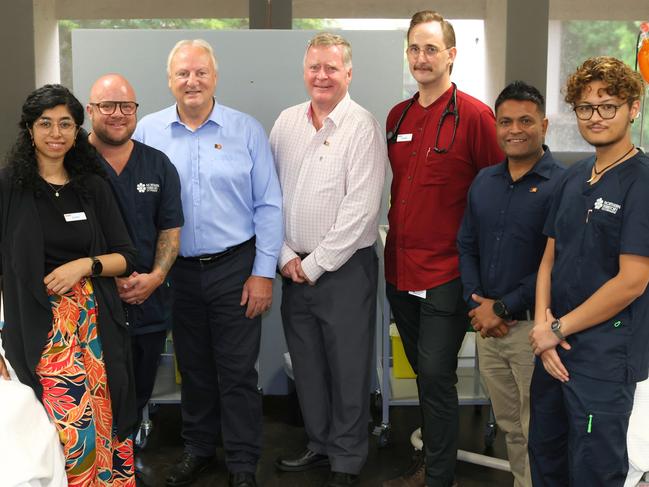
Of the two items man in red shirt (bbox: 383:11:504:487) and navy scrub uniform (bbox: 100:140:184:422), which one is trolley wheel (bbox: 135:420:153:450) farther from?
man in red shirt (bbox: 383:11:504:487)

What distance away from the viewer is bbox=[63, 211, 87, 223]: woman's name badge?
2.39m

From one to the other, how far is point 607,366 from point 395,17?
5.48 m

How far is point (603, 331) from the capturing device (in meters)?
2.17

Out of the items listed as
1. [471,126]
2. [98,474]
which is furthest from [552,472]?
[98,474]

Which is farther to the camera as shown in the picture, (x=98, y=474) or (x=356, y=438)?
Answer: (x=356, y=438)

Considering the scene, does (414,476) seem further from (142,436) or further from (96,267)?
(96,267)

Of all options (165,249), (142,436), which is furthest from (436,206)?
(142,436)

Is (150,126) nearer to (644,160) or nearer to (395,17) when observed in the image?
(644,160)

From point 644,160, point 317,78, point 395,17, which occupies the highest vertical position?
point 395,17

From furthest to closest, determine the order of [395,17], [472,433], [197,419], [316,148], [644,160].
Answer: [395,17], [472,433], [197,419], [316,148], [644,160]

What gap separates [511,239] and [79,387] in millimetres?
1530

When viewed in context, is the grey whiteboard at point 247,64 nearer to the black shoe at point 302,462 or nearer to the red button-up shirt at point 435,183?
the red button-up shirt at point 435,183

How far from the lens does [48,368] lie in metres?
2.31

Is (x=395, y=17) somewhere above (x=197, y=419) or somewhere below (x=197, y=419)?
above
